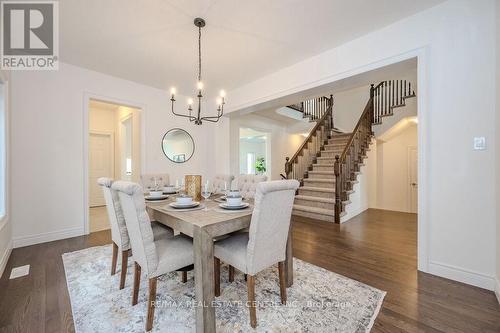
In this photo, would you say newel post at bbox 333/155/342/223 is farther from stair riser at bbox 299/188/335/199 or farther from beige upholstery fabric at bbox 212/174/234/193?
beige upholstery fabric at bbox 212/174/234/193

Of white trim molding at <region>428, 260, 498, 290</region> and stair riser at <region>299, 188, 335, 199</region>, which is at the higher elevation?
stair riser at <region>299, 188, 335, 199</region>

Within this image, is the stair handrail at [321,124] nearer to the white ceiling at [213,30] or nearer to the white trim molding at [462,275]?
the white ceiling at [213,30]

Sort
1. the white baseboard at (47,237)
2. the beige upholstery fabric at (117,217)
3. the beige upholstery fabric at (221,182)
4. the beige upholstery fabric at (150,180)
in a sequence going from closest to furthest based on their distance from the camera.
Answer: the beige upholstery fabric at (117,217) < the white baseboard at (47,237) < the beige upholstery fabric at (221,182) < the beige upholstery fabric at (150,180)

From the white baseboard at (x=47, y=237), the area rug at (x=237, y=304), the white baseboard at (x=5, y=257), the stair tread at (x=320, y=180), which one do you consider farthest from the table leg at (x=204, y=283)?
the stair tread at (x=320, y=180)

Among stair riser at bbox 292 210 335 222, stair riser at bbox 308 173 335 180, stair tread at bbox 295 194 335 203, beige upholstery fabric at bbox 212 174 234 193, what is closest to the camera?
beige upholstery fabric at bbox 212 174 234 193

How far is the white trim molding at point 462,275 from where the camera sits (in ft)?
5.98

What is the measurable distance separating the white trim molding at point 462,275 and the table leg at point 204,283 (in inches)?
84.1

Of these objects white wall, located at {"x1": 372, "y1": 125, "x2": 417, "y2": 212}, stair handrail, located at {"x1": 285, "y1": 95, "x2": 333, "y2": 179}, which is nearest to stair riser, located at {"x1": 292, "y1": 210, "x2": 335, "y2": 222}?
stair handrail, located at {"x1": 285, "y1": 95, "x2": 333, "y2": 179}

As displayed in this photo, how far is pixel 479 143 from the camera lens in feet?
6.14

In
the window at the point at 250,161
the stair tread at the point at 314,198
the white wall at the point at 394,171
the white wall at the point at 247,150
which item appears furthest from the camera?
the window at the point at 250,161

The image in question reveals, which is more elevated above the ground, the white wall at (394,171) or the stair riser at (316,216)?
the white wall at (394,171)

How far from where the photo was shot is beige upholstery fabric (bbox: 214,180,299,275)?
1400 mm

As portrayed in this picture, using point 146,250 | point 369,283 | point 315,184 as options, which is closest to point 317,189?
point 315,184

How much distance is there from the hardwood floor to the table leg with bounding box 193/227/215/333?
909mm
